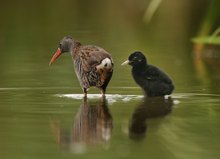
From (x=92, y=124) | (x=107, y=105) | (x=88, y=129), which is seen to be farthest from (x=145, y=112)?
(x=88, y=129)

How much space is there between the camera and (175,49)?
1697 cm

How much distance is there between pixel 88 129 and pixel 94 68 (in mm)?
2821

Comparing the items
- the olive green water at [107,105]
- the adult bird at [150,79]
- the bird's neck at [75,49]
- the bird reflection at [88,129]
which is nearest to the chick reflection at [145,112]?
the olive green water at [107,105]

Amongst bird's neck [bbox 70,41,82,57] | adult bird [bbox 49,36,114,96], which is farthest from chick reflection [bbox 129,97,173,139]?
bird's neck [bbox 70,41,82,57]

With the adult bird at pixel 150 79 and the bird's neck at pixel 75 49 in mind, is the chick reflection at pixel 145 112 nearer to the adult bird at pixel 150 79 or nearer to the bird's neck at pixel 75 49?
the adult bird at pixel 150 79

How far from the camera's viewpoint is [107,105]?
391 inches

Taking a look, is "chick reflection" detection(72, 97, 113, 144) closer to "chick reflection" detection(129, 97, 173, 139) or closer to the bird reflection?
the bird reflection

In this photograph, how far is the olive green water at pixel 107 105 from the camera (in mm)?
7379

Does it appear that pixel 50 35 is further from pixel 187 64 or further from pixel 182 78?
pixel 182 78

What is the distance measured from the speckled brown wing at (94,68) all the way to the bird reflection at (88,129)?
86cm

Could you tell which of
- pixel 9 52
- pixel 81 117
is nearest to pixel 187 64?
pixel 9 52

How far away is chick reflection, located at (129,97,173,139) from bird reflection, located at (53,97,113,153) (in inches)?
8.9

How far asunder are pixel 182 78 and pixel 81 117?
3.63 metres

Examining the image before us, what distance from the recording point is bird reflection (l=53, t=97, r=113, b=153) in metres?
7.58
